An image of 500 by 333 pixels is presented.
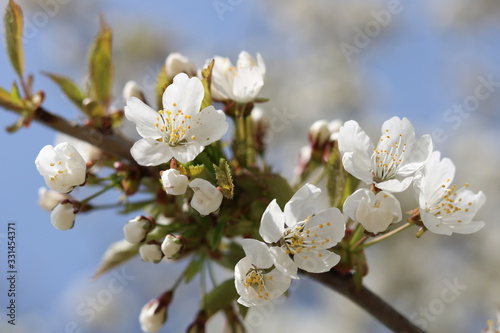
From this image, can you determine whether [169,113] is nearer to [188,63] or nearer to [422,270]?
[188,63]

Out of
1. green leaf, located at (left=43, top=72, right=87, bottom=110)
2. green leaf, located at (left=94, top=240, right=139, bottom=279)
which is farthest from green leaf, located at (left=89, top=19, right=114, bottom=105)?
green leaf, located at (left=94, top=240, right=139, bottom=279)

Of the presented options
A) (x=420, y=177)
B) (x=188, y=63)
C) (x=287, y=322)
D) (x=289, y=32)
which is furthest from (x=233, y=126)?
(x=289, y=32)

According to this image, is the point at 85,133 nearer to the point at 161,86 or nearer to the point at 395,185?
the point at 161,86

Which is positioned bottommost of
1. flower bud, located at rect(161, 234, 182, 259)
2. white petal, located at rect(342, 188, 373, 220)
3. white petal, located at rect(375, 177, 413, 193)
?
flower bud, located at rect(161, 234, 182, 259)

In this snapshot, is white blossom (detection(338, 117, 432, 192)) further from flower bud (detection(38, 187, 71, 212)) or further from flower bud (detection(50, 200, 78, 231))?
flower bud (detection(38, 187, 71, 212))

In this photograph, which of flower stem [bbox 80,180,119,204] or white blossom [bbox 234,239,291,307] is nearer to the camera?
white blossom [bbox 234,239,291,307]

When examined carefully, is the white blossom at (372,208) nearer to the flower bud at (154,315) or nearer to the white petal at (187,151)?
the white petal at (187,151)
